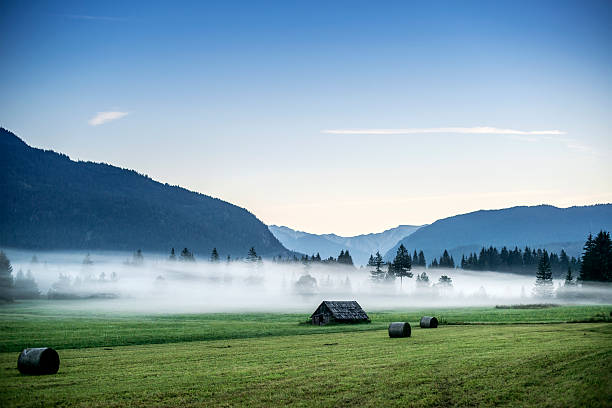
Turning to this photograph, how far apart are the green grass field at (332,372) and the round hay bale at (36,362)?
1.95ft

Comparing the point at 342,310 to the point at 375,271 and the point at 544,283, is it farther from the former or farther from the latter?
the point at 375,271

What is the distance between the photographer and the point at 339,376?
3144 cm

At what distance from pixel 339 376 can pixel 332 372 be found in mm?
1359

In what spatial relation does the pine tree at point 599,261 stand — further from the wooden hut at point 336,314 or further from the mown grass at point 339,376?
the mown grass at point 339,376

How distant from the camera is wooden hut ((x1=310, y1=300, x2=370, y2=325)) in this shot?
83.4 meters

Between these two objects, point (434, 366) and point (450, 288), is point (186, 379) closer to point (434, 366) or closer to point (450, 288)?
point (434, 366)

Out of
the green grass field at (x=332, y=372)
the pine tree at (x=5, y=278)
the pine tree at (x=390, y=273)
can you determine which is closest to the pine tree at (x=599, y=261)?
the pine tree at (x=390, y=273)

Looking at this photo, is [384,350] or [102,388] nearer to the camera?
[102,388]

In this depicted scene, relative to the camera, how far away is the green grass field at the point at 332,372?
26000mm

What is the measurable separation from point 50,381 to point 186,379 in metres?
7.12

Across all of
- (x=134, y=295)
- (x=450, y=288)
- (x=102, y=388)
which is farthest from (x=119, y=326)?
(x=450, y=288)

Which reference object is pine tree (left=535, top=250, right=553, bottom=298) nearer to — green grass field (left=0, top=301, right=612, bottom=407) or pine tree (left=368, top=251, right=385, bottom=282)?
pine tree (left=368, top=251, right=385, bottom=282)

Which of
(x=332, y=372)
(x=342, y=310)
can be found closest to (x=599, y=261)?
(x=342, y=310)

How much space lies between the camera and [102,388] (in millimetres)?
29047
